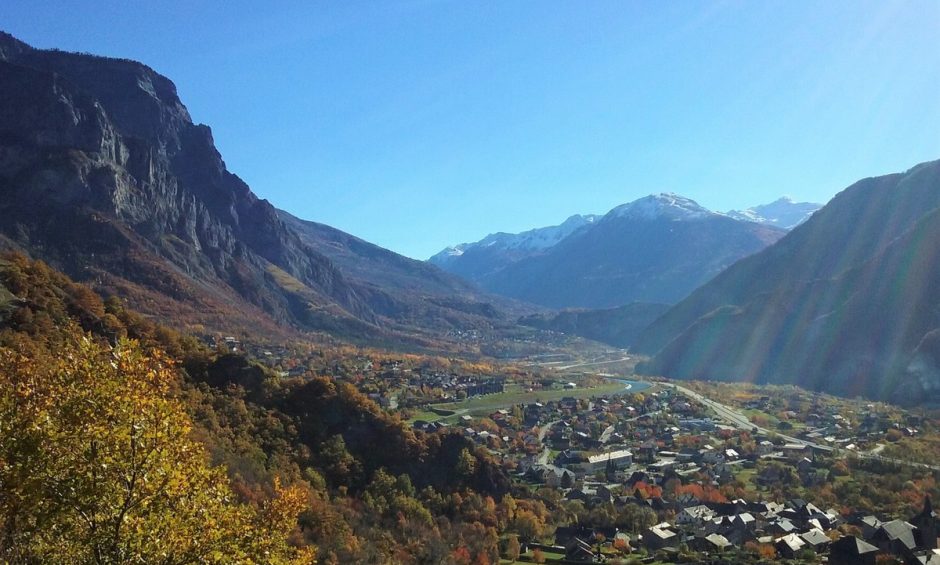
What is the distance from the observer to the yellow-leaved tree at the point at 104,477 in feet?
40.4

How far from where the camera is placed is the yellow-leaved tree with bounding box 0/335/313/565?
12.3m

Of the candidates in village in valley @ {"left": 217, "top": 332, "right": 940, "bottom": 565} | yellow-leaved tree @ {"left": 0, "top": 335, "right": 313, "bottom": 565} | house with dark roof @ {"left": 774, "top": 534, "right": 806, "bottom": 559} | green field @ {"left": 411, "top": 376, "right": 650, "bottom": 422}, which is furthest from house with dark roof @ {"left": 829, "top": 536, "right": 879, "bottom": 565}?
green field @ {"left": 411, "top": 376, "right": 650, "bottom": 422}

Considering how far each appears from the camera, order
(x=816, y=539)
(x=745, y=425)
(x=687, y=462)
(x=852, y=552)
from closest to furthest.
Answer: (x=852, y=552)
(x=816, y=539)
(x=687, y=462)
(x=745, y=425)

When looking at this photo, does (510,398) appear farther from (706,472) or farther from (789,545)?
(789,545)

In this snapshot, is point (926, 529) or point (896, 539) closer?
point (896, 539)

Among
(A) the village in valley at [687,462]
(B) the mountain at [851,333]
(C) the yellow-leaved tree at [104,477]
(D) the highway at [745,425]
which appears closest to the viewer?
(C) the yellow-leaved tree at [104,477]

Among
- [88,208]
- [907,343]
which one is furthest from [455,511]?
[88,208]

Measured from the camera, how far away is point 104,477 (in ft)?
40.5

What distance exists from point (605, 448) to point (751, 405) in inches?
1933

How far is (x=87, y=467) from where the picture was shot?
40.5 ft

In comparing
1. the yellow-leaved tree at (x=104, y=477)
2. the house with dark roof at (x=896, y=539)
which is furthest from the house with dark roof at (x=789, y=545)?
the yellow-leaved tree at (x=104, y=477)

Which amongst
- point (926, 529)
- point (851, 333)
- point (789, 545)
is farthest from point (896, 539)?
point (851, 333)

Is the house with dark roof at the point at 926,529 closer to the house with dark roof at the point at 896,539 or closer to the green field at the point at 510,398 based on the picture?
the house with dark roof at the point at 896,539

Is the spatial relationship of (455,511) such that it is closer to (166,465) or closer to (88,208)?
(166,465)
